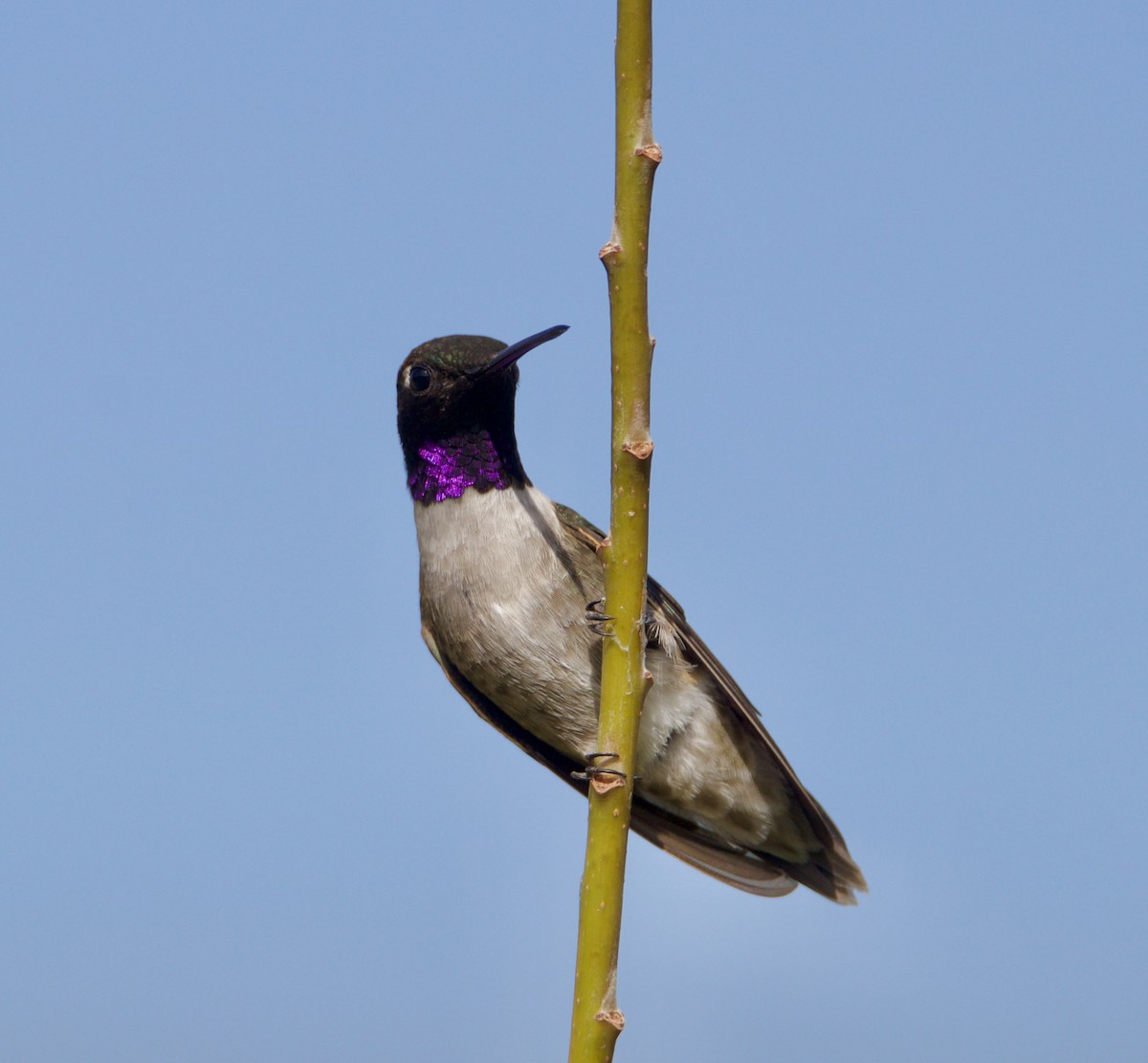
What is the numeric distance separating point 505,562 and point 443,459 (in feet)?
2.10

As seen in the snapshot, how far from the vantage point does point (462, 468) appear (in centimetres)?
622

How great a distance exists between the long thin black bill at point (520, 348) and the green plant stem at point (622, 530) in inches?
67.4

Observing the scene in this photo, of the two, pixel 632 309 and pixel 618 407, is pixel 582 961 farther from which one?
pixel 632 309

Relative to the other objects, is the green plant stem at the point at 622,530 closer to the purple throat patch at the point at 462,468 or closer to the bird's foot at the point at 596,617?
the bird's foot at the point at 596,617

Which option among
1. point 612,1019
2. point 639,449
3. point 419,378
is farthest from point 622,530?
point 419,378

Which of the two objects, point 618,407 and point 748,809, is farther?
point 748,809

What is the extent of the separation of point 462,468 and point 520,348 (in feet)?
3.20

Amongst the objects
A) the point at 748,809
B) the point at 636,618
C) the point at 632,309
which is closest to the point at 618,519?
the point at 636,618

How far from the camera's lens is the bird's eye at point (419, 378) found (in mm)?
6344

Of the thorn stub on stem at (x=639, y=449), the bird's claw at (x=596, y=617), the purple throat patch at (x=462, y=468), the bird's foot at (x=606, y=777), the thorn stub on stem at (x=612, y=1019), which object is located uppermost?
the purple throat patch at (x=462, y=468)

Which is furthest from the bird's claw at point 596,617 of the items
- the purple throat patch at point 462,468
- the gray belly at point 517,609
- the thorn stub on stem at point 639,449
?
the thorn stub on stem at point 639,449

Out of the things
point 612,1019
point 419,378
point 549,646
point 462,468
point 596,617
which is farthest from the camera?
point 419,378

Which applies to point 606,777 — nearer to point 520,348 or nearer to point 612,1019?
point 612,1019

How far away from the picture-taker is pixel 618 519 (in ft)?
10.9
